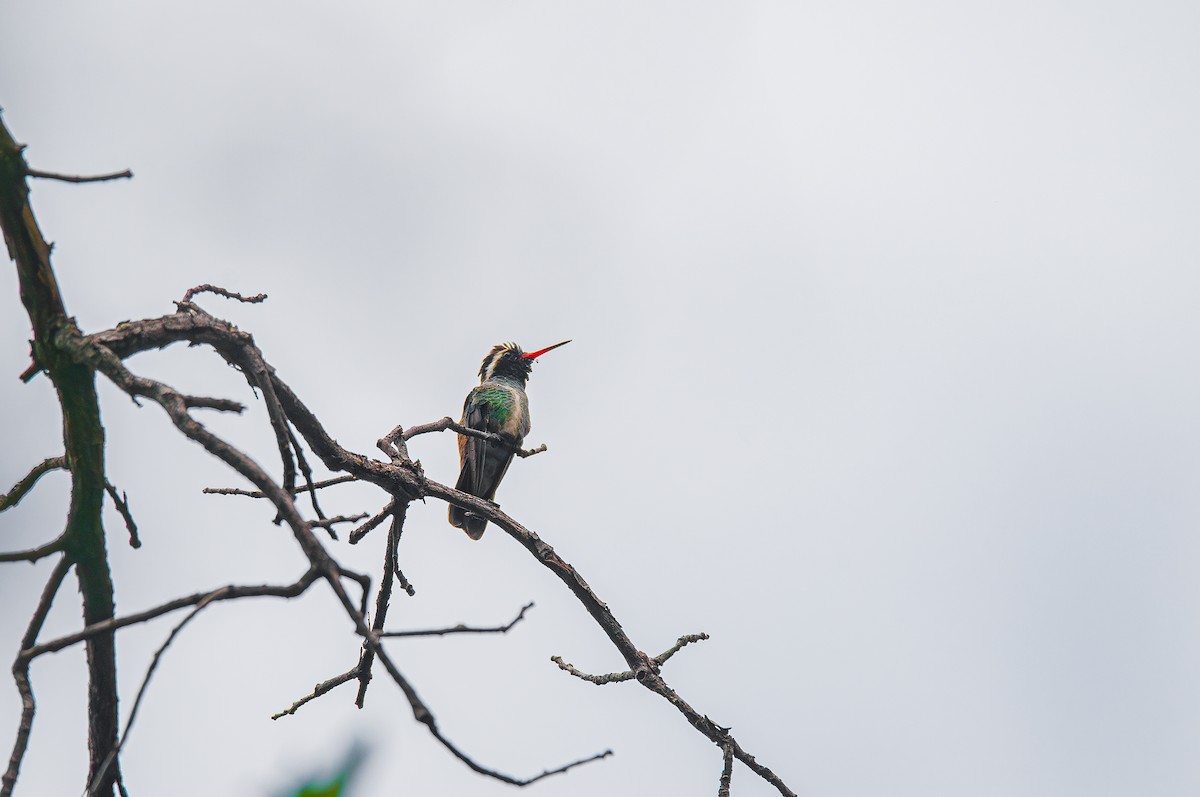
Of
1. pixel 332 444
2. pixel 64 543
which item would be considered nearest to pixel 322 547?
pixel 64 543

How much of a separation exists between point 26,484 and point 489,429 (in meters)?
5.40

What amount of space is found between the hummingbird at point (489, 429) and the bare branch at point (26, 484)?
4.69m

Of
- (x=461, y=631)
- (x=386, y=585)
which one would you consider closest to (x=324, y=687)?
(x=386, y=585)

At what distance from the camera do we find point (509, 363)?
29.8 feet

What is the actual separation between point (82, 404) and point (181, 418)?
1.75 ft

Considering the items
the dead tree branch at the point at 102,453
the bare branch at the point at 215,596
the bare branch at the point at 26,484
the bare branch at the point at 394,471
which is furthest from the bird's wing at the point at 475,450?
the bare branch at the point at 215,596

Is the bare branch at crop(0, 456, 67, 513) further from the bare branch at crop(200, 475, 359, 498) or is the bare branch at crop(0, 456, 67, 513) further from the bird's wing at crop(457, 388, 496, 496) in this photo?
the bird's wing at crop(457, 388, 496, 496)

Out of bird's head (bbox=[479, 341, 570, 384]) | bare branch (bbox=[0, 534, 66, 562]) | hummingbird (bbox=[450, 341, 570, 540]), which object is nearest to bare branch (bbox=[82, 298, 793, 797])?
bare branch (bbox=[0, 534, 66, 562])

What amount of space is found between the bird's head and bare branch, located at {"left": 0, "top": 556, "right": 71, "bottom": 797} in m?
6.57

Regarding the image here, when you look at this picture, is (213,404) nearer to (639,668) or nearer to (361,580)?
(361,580)

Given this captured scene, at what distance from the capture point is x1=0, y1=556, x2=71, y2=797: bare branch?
2.01 m

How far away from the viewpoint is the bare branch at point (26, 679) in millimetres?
2014

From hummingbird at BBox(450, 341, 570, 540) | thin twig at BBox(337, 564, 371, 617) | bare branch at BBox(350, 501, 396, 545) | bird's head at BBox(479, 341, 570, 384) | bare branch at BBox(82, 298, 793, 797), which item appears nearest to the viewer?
thin twig at BBox(337, 564, 371, 617)

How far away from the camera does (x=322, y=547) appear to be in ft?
6.16
